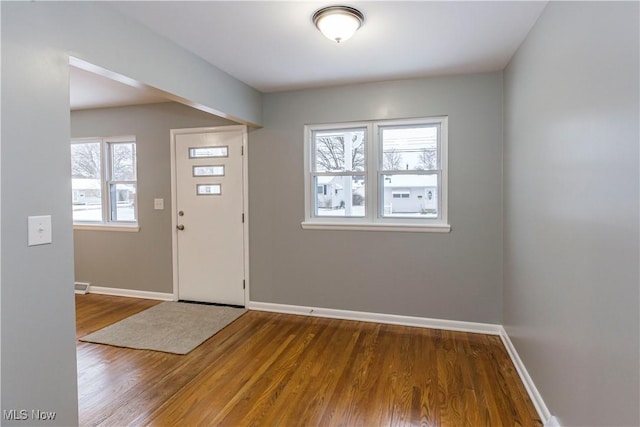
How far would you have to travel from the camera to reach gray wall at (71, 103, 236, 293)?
4332mm

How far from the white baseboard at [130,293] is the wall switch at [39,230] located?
117 inches

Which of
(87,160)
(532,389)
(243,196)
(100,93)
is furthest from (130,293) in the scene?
(532,389)

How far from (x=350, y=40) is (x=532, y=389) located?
2.71 metres

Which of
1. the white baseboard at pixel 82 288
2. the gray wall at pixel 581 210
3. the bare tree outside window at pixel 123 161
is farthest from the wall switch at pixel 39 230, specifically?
the white baseboard at pixel 82 288

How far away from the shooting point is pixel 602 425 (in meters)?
1.46

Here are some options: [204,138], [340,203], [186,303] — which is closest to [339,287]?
[340,203]

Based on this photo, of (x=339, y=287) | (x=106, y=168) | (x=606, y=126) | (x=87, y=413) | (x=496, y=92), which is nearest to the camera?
(x=606, y=126)

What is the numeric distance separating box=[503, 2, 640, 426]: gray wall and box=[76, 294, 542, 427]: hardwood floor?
43 centimetres

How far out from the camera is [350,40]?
2.58m

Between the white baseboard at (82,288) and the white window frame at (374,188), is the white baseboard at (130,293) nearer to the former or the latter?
the white baseboard at (82,288)

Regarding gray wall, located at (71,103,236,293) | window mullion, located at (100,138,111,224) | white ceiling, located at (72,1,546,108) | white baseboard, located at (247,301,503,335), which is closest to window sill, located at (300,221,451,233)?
white baseboard, located at (247,301,503,335)

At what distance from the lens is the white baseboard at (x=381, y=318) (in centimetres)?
341

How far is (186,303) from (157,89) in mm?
2768

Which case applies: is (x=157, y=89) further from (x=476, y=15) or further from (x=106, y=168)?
(x=106, y=168)
